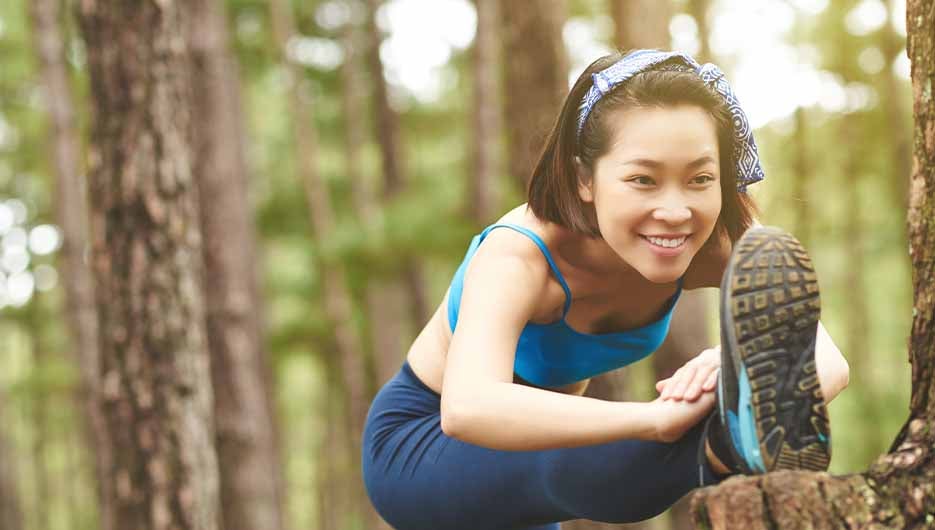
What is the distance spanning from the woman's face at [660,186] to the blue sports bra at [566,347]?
0.33 metres

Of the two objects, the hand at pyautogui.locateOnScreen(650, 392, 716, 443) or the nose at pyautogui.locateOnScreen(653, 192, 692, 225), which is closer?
the hand at pyautogui.locateOnScreen(650, 392, 716, 443)

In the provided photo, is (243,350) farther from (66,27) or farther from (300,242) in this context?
(66,27)

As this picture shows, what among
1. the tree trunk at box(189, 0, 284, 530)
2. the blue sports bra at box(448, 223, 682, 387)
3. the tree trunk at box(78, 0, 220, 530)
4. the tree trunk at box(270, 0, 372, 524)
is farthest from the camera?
the tree trunk at box(270, 0, 372, 524)

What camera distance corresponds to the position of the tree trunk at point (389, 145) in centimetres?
1391

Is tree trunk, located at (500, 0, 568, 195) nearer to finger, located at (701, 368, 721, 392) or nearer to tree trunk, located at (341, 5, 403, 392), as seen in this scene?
finger, located at (701, 368, 721, 392)

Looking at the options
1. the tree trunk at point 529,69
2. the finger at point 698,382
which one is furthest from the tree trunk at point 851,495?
the tree trunk at point 529,69

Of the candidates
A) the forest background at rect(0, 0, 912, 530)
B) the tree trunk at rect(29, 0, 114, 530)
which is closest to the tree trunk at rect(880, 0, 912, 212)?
the forest background at rect(0, 0, 912, 530)

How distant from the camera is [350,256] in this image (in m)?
11.4

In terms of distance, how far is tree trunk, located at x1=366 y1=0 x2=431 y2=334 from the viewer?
13.9 metres

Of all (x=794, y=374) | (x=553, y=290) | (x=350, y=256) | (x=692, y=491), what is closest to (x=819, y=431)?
(x=794, y=374)

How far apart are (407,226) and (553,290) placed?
7567mm

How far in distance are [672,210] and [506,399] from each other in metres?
0.59

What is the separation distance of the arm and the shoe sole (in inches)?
7.5

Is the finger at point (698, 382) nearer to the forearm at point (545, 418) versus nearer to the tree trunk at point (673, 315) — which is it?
the forearm at point (545, 418)
